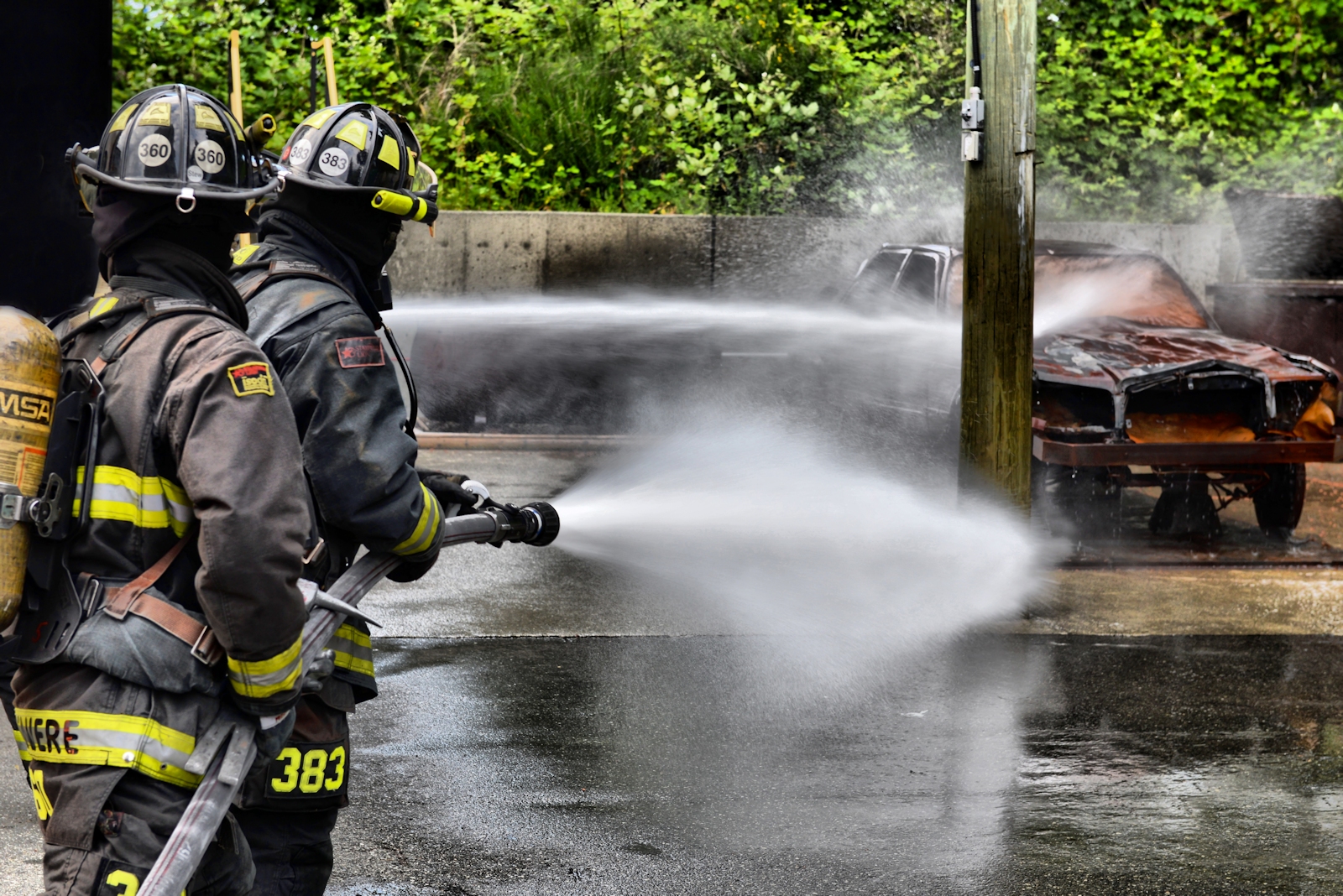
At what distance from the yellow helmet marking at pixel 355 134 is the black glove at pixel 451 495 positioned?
76cm

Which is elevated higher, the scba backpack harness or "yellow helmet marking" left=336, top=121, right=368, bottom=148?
"yellow helmet marking" left=336, top=121, right=368, bottom=148

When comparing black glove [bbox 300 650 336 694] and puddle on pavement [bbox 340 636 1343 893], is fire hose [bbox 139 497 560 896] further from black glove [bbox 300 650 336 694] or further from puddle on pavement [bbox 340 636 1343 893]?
puddle on pavement [bbox 340 636 1343 893]

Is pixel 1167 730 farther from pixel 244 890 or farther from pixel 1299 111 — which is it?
pixel 1299 111

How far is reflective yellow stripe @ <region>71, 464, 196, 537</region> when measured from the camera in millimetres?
2375

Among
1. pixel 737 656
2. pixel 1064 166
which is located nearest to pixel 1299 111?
pixel 1064 166

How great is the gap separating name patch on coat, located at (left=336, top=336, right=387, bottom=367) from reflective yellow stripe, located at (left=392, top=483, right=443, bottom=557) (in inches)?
11.4

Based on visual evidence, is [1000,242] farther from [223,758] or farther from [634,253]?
[634,253]

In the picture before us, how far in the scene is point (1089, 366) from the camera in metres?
8.13

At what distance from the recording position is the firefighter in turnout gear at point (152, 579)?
2326 mm

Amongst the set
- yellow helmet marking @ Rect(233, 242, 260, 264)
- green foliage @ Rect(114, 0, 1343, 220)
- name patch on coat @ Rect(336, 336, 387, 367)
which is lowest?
name patch on coat @ Rect(336, 336, 387, 367)

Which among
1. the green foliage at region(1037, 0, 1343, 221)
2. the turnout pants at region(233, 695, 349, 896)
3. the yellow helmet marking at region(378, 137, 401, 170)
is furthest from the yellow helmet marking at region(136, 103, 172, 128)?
the green foliage at region(1037, 0, 1343, 221)

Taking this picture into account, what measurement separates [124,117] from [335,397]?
2.23 ft

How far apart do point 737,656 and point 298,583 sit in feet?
12.6

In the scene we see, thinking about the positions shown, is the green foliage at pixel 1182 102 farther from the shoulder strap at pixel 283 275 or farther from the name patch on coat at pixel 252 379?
the name patch on coat at pixel 252 379
